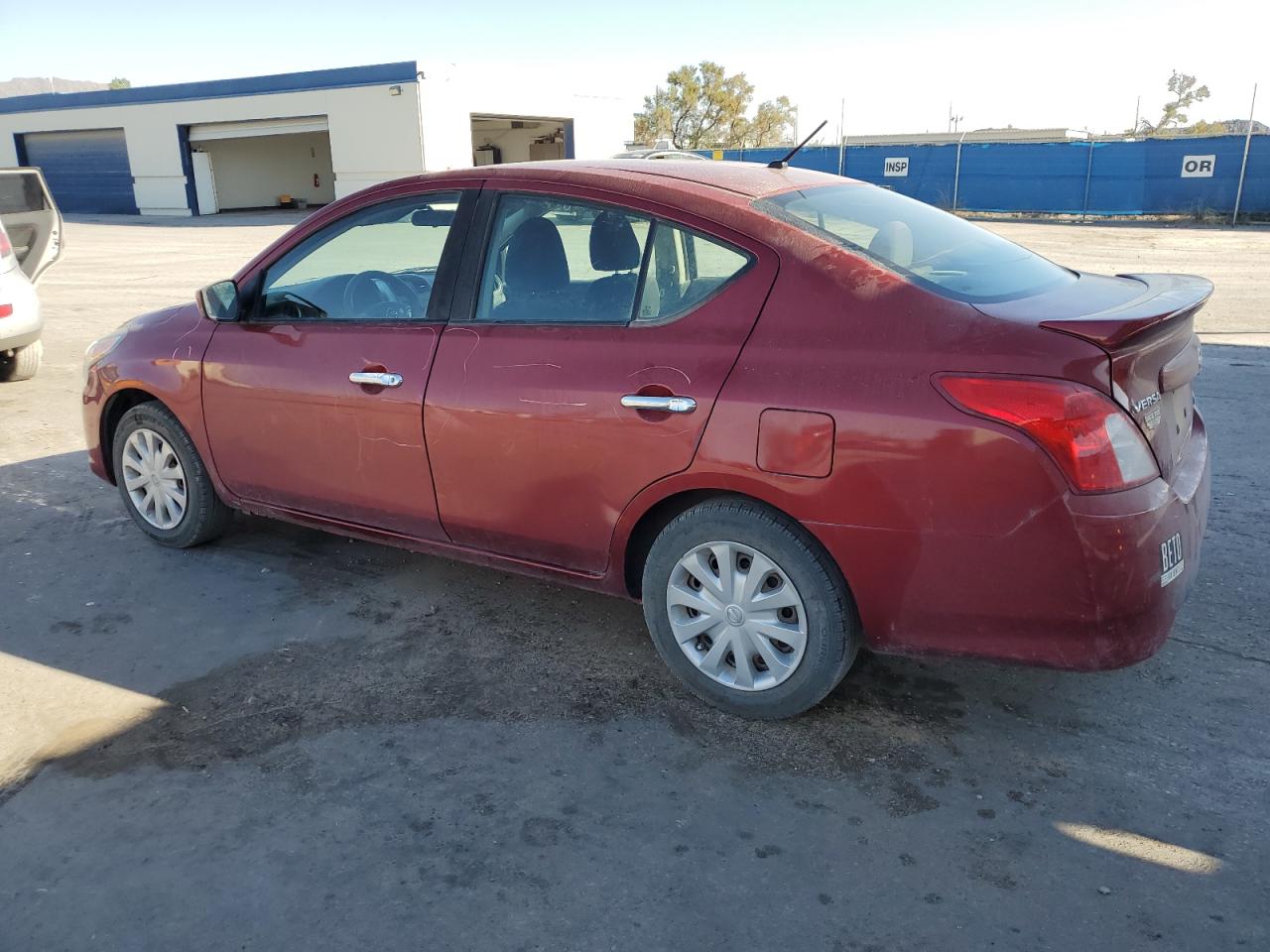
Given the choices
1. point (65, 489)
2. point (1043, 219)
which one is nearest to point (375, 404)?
point (65, 489)

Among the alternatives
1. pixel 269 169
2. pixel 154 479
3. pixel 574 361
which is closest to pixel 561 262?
pixel 574 361

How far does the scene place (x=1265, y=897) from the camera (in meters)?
2.55

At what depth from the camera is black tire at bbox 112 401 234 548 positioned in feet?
15.6

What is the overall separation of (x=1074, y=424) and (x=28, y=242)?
29.7 ft

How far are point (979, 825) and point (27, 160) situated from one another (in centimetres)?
4808

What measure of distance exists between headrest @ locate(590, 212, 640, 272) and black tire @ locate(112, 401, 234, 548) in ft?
7.29

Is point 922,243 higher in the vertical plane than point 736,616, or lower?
higher

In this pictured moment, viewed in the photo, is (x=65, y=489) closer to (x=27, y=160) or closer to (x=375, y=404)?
(x=375, y=404)

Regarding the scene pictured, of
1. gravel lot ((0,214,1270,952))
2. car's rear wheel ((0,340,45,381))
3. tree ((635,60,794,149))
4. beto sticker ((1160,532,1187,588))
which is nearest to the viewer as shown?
gravel lot ((0,214,1270,952))

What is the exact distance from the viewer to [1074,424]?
108 inches

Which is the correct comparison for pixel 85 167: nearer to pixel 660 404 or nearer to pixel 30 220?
pixel 30 220

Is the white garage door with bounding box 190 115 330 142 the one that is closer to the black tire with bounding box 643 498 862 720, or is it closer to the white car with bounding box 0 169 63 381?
the white car with bounding box 0 169 63 381

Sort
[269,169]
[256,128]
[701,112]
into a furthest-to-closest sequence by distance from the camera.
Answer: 1. [701,112]
2. [269,169]
3. [256,128]

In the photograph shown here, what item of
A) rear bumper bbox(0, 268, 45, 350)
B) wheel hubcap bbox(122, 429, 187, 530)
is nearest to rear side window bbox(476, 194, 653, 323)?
wheel hubcap bbox(122, 429, 187, 530)
